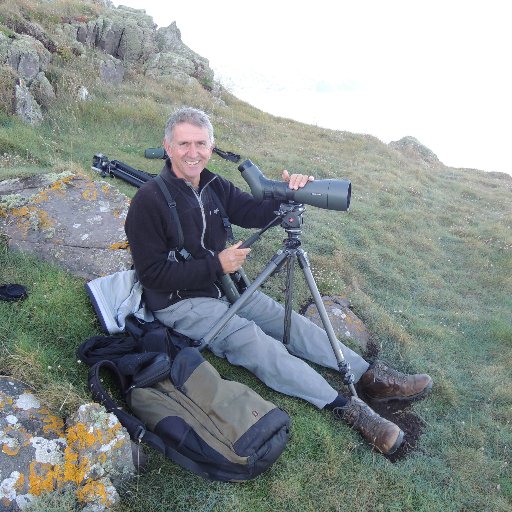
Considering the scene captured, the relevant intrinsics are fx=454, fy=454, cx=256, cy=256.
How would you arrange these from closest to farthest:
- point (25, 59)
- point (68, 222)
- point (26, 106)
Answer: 1. point (68, 222)
2. point (26, 106)
3. point (25, 59)

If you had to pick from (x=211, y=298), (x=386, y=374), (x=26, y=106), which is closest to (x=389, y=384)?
(x=386, y=374)

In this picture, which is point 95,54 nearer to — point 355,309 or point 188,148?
point 188,148

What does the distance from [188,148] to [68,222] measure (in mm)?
1805

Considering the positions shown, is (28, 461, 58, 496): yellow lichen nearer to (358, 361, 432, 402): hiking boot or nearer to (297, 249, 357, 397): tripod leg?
(297, 249, 357, 397): tripod leg

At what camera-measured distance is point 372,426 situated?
3301 mm

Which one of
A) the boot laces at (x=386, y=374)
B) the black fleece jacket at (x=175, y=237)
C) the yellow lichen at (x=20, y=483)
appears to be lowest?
the yellow lichen at (x=20, y=483)

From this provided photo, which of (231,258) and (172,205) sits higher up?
(172,205)

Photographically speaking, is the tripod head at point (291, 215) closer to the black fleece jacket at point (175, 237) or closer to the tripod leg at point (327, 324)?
the tripod leg at point (327, 324)

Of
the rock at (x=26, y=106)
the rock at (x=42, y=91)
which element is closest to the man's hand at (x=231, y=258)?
the rock at (x=26, y=106)

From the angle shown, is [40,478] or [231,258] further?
[231,258]

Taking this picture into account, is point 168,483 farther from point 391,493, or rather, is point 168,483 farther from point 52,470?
point 391,493

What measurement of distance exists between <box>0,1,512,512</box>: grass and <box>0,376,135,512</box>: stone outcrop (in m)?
0.13

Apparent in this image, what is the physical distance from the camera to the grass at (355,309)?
2936 millimetres

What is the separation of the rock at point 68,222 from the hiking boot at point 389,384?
245 cm
